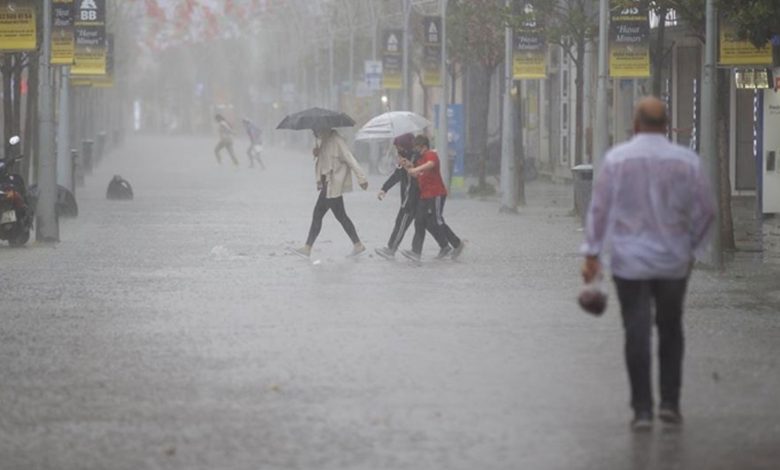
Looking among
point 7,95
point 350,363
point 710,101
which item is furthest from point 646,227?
point 7,95

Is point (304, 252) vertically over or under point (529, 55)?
under

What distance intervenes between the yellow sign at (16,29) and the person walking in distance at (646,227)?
56.8ft

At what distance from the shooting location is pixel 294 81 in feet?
404

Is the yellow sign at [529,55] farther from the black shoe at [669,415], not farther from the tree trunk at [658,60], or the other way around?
the black shoe at [669,415]

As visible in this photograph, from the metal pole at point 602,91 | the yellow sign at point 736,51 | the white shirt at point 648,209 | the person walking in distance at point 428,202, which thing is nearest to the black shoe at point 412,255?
the person walking in distance at point 428,202

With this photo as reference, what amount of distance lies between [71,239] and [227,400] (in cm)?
1711

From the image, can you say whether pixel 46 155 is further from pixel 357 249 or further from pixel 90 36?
pixel 90 36

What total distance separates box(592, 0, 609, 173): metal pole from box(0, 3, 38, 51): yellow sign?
8.04 meters

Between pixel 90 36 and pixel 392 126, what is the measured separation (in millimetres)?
9573

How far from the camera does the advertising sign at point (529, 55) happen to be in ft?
122

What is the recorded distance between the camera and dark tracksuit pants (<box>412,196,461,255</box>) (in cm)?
2420

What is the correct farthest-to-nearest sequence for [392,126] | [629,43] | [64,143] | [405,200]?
1. [64,143]
2. [629,43]
3. [392,126]
4. [405,200]

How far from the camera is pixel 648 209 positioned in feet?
34.6

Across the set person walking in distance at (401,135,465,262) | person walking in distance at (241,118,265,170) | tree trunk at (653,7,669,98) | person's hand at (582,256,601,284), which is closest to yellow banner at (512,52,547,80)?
tree trunk at (653,7,669,98)
